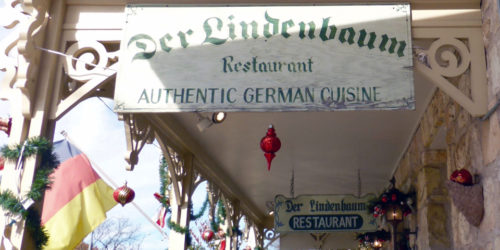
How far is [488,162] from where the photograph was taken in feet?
9.88

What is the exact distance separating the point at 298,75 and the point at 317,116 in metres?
2.50

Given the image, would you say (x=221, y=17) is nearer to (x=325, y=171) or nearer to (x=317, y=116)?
(x=317, y=116)

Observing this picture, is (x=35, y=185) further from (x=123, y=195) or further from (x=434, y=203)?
(x=434, y=203)

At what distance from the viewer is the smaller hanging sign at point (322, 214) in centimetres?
637

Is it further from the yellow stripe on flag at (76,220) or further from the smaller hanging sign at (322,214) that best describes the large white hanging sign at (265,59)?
the smaller hanging sign at (322,214)

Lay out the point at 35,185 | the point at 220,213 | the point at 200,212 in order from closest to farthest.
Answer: the point at 35,185, the point at 200,212, the point at 220,213

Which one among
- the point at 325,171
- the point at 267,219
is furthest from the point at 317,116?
the point at 267,219

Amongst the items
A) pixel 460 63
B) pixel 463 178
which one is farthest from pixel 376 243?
pixel 460 63

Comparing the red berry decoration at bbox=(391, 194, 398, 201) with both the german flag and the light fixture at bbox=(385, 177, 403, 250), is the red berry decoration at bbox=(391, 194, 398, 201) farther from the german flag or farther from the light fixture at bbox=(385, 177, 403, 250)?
the german flag

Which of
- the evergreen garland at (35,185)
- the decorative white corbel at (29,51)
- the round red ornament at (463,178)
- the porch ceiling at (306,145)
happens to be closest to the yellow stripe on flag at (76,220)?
the evergreen garland at (35,185)

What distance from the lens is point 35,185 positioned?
10.2 ft

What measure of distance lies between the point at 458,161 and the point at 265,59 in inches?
60.8

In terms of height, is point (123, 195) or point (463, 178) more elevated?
point (123, 195)

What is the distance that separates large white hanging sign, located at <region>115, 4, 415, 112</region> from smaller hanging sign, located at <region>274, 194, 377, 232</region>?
343cm
